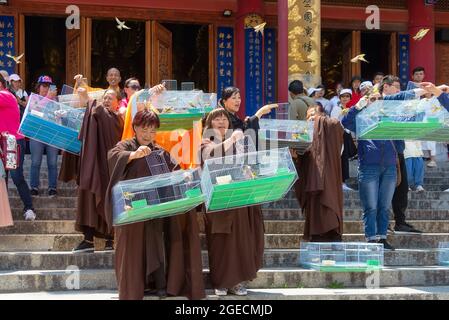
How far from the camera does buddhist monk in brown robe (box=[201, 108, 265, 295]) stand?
659 centimetres

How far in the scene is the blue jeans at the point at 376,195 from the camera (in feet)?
25.8

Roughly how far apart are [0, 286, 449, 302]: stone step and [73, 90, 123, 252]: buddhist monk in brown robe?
A: 84 cm

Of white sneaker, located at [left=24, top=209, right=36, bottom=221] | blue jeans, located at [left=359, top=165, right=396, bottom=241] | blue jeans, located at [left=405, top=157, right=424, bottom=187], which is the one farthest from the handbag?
blue jeans, located at [left=405, top=157, right=424, bottom=187]

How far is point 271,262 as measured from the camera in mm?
7656

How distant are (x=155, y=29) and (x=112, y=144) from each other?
724 centimetres

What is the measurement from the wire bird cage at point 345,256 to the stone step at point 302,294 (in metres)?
0.22

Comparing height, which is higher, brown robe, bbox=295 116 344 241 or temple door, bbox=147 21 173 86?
temple door, bbox=147 21 173 86

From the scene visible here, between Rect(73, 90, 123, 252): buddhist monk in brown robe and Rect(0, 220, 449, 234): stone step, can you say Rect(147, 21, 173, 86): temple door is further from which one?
Rect(73, 90, 123, 252): buddhist monk in brown robe

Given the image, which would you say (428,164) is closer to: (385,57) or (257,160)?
(385,57)

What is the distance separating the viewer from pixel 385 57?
15852 mm

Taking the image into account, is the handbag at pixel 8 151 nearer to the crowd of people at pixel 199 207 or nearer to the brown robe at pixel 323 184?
the crowd of people at pixel 199 207

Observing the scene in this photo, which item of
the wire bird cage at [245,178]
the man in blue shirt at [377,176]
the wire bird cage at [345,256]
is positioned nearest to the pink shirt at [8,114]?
the wire bird cage at [245,178]
